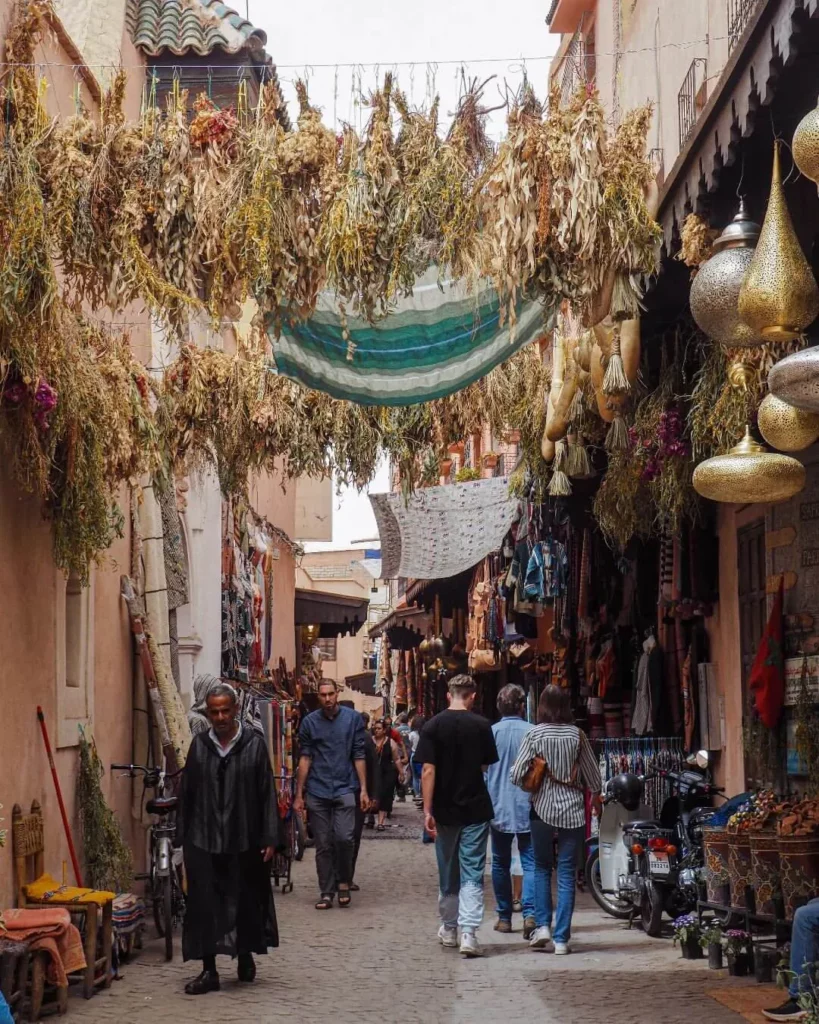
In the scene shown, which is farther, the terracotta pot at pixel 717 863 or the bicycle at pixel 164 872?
the bicycle at pixel 164 872

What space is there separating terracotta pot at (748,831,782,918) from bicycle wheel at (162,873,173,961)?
13.1ft

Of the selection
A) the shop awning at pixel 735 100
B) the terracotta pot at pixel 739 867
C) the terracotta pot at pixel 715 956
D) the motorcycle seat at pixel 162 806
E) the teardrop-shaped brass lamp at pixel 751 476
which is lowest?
the terracotta pot at pixel 715 956

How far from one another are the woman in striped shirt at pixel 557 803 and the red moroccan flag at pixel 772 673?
4.18ft

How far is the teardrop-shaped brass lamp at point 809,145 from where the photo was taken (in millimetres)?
5148

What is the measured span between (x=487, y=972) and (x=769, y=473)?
13.6ft

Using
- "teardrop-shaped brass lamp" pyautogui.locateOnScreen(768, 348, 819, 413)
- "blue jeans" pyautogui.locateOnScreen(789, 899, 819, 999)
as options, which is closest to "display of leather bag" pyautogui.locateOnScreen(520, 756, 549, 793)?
"blue jeans" pyautogui.locateOnScreen(789, 899, 819, 999)

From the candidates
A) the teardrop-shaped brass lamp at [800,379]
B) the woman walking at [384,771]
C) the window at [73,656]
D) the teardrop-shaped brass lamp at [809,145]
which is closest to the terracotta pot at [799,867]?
the teardrop-shaped brass lamp at [800,379]

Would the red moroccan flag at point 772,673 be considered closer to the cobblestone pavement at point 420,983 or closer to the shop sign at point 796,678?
the shop sign at point 796,678

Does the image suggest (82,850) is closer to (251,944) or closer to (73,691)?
(73,691)

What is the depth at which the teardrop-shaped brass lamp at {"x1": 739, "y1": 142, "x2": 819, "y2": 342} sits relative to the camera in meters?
6.13

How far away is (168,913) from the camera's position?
35.0ft

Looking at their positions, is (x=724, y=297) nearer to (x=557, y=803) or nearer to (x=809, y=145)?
(x=809, y=145)

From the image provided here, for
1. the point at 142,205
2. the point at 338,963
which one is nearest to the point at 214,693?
the point at 338,963

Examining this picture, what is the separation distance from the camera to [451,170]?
8000 mm
